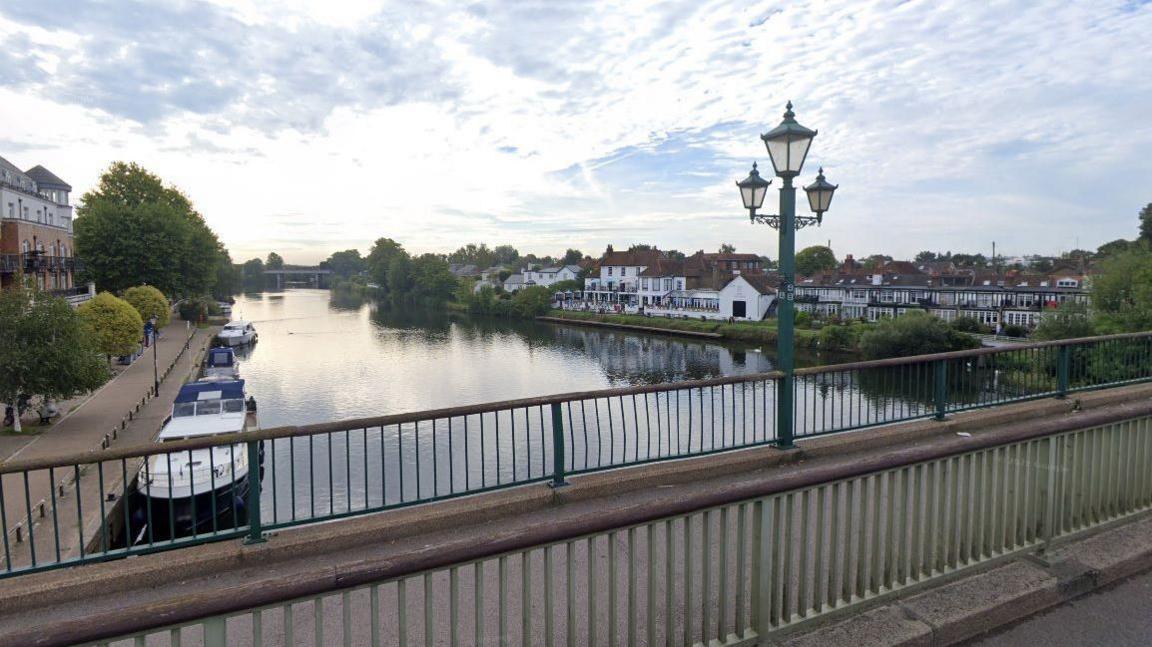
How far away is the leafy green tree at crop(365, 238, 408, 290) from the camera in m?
150

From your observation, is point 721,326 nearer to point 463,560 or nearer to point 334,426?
point 334,426

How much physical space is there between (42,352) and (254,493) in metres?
22.1

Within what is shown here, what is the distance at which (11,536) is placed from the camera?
13.0m

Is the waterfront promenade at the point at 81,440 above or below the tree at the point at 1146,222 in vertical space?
below

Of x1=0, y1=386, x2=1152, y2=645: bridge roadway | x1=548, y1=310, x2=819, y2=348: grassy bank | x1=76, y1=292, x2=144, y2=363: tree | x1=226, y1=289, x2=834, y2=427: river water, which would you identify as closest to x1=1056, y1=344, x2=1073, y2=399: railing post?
x1=0, y1=386, x2=1152, y2=645: bridge roadway

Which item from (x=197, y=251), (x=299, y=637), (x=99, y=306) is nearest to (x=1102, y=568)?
(x=299, y=637)

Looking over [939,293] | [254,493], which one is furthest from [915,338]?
[254,493]

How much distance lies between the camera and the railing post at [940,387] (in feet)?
25.8

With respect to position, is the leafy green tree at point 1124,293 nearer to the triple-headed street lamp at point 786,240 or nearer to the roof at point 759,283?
the roof at point 759,283

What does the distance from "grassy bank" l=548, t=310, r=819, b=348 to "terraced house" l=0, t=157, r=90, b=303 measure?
47933mm

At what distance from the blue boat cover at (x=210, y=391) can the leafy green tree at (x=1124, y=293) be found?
125 ft

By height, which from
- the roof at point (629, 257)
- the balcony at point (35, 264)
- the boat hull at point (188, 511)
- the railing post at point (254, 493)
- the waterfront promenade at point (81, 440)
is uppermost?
the roof at point (629, 257)

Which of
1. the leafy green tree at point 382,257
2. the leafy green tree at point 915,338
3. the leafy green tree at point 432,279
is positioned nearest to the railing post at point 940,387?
the leafy green tree at point 915,338

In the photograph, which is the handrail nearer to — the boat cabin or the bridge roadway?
the bridge roadway
